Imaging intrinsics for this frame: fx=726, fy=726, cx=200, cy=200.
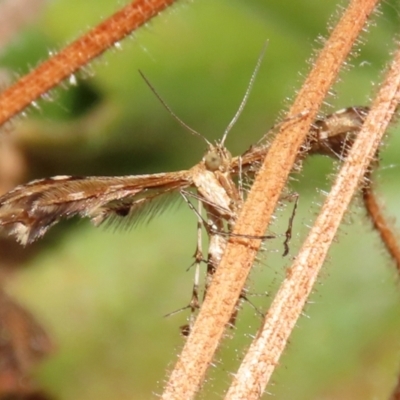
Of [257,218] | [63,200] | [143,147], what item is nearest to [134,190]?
[63,200]

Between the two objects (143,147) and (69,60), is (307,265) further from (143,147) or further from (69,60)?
(143,147)

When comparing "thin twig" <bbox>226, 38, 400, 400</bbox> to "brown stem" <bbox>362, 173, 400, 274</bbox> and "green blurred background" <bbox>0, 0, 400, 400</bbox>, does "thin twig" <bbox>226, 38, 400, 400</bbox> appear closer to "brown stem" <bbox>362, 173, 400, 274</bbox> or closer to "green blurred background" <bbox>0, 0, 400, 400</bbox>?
"brown stem" <bbox>362, 173, 400, 274</bbox>

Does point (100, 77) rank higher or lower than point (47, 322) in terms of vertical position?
higher

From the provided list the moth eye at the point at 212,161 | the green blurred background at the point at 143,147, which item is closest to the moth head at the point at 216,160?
the moth eye at the point at 212,161

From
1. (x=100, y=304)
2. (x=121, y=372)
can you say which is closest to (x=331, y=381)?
(x=121, y=372)

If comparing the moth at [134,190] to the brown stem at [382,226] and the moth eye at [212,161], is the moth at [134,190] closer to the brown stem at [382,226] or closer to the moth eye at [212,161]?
the moth eye at [212,161]

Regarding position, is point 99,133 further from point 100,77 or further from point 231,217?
point 231,217
